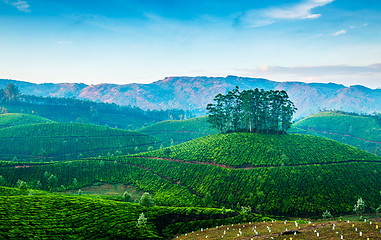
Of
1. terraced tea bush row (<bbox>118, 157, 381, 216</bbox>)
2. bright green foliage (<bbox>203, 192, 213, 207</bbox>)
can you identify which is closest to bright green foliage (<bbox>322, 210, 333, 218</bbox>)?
terraced tea bush row (<bbox>118, 157, 381, 216</bbox>)

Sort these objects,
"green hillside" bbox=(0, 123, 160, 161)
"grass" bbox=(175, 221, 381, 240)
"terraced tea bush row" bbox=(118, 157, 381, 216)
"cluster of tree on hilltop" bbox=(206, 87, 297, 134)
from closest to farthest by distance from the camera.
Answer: "grass" bbox=(175, 221, 381, 240)
"terraced tea bush row" bbox=(118, 157, 381, 216)
"cluster of tree on hilltop" bbox=(206, 87, 297, 134)
"green hillside" bbox=(0, 123, 160, 161)

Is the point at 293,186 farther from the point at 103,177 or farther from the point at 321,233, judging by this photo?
the point at 103,177

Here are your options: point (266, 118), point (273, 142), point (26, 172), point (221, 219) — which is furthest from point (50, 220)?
point (266, 118)

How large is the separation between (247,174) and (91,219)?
225ft

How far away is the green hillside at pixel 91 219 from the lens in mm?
54438

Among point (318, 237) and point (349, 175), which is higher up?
point (318, 237)

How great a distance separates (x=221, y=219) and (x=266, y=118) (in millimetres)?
97468

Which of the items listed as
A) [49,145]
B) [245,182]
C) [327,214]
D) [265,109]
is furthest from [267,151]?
[49,145]

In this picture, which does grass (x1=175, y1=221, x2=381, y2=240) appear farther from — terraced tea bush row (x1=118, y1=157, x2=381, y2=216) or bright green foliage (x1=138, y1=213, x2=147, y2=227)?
terraced tea bush row (x1=118, y1=157, x2=381, y2=216)

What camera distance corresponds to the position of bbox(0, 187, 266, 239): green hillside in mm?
54438

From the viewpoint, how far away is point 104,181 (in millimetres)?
123375

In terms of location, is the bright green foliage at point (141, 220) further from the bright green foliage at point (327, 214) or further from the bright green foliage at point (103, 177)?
the bright green foliage at point (327, 214)

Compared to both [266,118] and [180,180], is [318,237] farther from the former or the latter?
[266,118]

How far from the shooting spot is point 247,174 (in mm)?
104125
